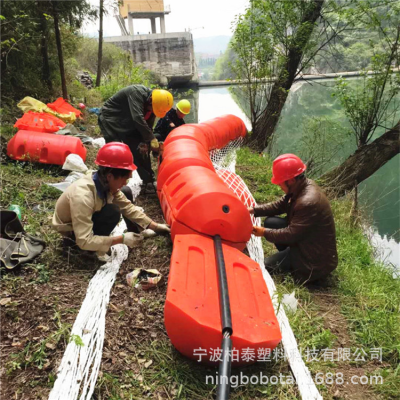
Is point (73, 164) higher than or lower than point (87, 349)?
higher

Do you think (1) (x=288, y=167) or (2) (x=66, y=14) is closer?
(1) (x=288, y=167)

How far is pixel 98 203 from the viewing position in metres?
2.19

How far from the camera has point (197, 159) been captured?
3.00 m

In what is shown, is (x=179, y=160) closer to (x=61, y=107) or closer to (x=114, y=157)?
(x=114, y=157)

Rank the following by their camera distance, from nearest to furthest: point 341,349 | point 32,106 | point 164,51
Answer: point 341,349
point 32,106
point 164,51

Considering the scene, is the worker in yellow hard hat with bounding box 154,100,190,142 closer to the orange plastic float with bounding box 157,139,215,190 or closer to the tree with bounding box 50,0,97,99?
the orange plastic float with bounding box 157,139,215,190

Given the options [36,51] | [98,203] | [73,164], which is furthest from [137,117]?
[36,51]

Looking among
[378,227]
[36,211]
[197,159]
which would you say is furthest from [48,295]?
[378,227]

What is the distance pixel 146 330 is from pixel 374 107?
488 centimetres

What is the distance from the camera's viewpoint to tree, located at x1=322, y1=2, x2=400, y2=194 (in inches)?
188

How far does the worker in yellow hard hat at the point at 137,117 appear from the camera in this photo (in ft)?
11.2

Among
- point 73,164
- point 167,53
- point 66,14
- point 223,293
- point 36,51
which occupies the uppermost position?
point 167,53

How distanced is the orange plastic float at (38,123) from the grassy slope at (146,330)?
5.50 feet

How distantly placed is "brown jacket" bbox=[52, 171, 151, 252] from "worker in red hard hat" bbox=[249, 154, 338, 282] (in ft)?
4.02
